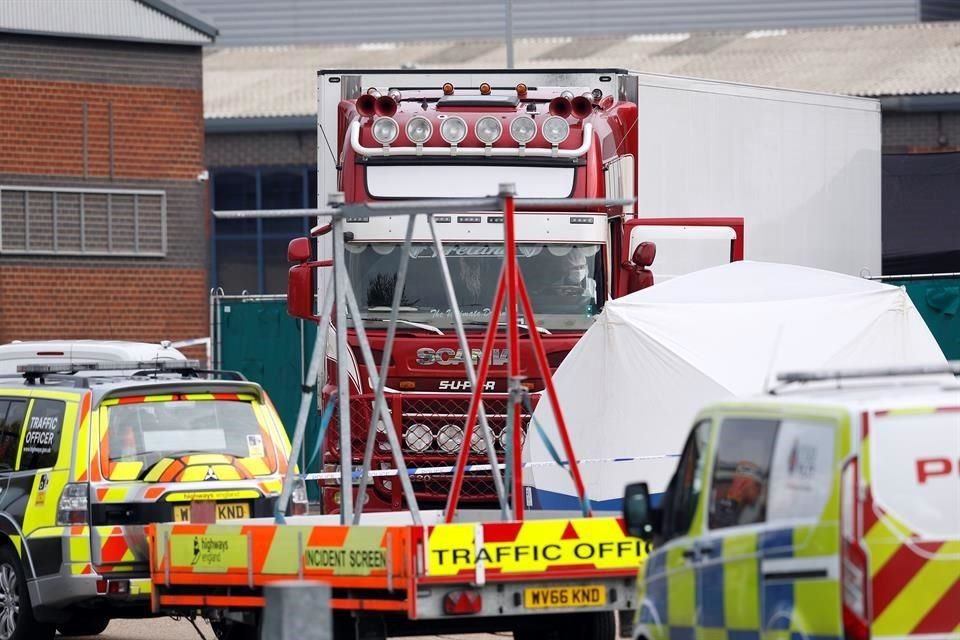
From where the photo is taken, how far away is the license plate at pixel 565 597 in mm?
9320

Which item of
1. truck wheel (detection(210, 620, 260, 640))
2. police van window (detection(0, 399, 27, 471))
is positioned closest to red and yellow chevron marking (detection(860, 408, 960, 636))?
truck wheel (detection(210, 620, 260, 640))

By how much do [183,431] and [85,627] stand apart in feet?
7.01

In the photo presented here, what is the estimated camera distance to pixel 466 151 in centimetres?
1501

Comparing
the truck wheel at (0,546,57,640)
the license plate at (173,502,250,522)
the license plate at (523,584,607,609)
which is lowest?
the truck wheel at (0,546,57,640)

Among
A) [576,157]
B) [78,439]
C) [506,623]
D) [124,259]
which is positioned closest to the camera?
[506,623]

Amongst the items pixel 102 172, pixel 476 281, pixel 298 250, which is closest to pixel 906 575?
pixel 476 281

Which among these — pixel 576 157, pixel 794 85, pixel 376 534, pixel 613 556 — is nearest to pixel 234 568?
pixel 376 534

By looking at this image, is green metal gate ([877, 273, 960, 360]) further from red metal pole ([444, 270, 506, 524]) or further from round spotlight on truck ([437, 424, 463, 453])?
red metal pole ([444, 270, 506, 524])

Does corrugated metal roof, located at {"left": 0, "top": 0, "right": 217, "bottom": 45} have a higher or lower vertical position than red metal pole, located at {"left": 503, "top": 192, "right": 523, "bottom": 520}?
higher

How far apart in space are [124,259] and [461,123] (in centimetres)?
1883

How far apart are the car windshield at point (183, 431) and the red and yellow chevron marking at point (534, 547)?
3526mm

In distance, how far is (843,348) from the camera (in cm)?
1285

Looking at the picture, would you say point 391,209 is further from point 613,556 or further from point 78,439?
point 78,439

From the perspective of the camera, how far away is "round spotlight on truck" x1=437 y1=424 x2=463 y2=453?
14.8 metres
